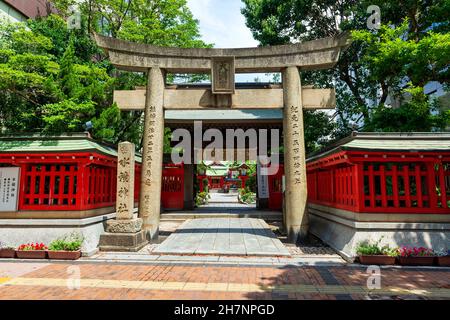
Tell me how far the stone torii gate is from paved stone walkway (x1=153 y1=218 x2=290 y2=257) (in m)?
1.12

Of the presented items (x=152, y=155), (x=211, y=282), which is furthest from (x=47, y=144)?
(x=211, y=282)

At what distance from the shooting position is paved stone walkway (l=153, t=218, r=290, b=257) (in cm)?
910

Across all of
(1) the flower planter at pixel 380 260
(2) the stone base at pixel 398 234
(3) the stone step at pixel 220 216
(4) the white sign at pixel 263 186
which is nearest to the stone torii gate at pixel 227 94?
(2) the stone base at pixel 398 234

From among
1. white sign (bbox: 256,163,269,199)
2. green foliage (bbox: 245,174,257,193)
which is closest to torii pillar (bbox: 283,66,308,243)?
white sign (bbox: 256,163,269,199)

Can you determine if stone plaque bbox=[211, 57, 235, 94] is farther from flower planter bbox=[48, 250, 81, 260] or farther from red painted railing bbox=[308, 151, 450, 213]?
flower planter bbox=[48, 250, 81, 260]

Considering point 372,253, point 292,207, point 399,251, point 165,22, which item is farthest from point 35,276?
point 165,22

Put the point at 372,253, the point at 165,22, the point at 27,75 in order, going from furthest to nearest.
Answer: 1. the point at 165,22
2. the point at 27,75
3. the point at 372,253

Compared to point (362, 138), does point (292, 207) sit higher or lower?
lower

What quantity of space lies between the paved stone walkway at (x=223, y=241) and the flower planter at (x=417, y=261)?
3.09 metres

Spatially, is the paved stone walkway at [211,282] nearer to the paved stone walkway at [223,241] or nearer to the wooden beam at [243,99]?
the paved stone walkway at [223,241]

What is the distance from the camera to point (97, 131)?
13.7 meters

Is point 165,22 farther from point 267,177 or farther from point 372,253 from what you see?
point 372,253

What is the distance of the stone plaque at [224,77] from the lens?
1077cm
